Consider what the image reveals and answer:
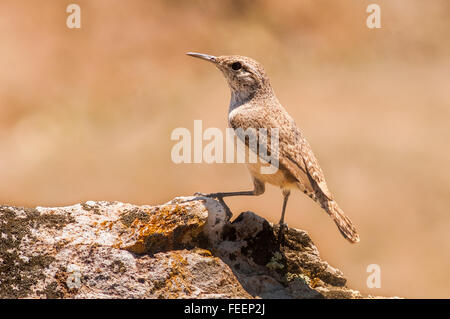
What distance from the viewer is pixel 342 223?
204 inches

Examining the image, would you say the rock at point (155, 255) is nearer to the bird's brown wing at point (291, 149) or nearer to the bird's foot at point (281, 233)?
the bird's foot at point (281, 233)

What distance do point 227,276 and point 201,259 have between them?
0.31 meters

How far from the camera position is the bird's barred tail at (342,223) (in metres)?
5.13

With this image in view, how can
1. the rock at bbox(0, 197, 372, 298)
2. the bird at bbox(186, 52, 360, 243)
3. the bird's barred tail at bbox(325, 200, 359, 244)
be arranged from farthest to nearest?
the bird at bbox(186, 52, 360, 243)
the bird's barred tail at bbox(325, 200, 359, 244)
the rock at bbox(0, 197, 372, 298)

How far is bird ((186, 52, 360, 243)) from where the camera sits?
539 centimetres

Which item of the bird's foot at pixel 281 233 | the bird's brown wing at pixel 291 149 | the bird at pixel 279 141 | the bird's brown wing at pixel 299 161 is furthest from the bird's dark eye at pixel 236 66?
the bird's foot at pixel 281 233

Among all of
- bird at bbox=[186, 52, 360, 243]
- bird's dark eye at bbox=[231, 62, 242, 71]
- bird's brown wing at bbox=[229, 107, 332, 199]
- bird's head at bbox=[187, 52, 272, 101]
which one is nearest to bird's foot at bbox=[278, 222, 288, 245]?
bird at bbox=[186, 52, 360, 243]

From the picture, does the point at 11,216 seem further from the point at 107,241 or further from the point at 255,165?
the point at 255,165

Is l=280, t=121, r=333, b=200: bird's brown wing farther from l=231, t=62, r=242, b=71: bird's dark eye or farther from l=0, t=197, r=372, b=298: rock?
l=231, t=62, r=242, b=71: bird's dark eye

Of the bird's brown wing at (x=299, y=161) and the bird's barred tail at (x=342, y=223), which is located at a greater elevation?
the bird's brown wing at (x=299, y=161)

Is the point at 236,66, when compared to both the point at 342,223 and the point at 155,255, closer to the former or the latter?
the point at 342,223

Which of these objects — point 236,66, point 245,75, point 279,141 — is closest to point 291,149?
point 279,141

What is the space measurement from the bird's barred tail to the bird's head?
1.81 metres

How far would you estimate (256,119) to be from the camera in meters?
5.74
